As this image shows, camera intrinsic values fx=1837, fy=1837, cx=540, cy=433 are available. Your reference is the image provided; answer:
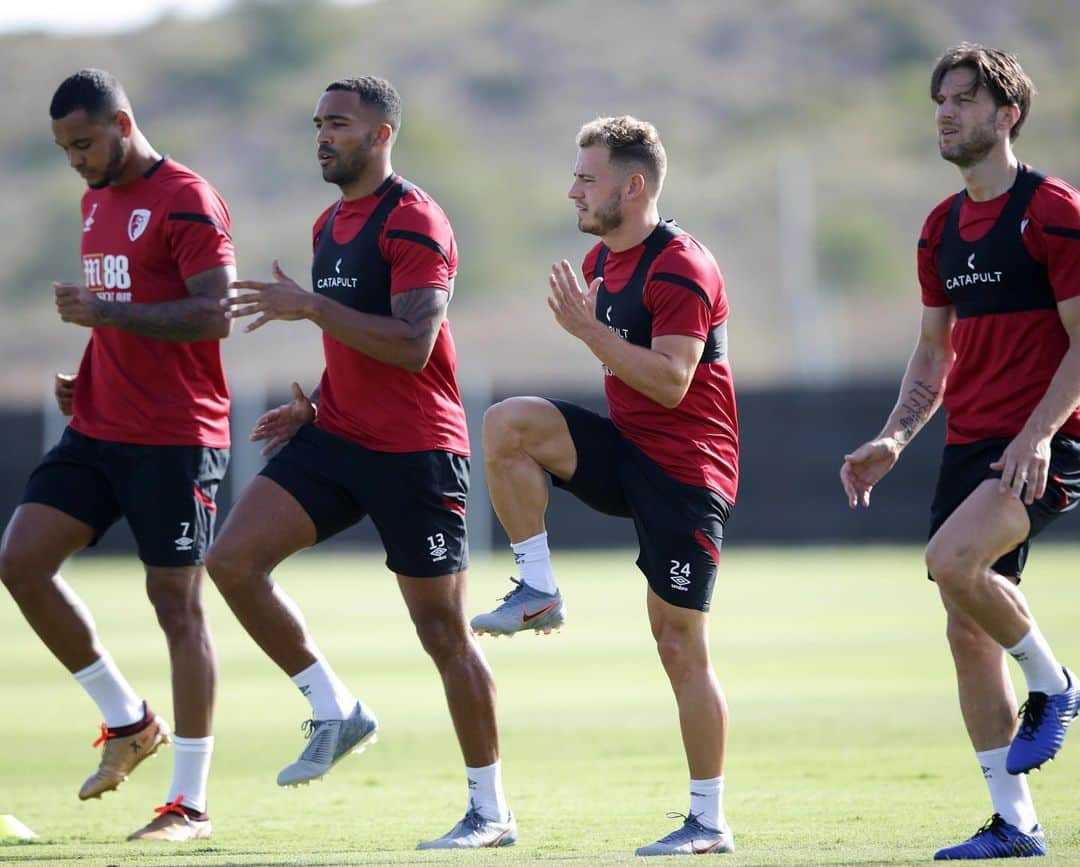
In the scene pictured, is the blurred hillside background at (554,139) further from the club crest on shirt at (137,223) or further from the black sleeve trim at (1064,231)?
the black sleeve trim at (1064,231)

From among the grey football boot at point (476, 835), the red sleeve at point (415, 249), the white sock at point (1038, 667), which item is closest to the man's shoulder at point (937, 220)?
the white sock at point (1038, 667)

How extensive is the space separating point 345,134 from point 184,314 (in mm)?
957

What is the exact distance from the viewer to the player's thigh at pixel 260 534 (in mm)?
6855

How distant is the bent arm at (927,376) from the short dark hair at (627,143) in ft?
3.71

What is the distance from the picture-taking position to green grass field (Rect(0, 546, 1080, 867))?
683 centimetres

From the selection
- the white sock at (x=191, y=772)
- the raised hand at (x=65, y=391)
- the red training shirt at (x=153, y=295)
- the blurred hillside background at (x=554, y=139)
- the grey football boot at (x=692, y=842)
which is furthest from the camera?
the blurred hillside background at (x=554, y=139)

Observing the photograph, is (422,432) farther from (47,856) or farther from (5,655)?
(5,655)

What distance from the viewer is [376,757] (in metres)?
9.55

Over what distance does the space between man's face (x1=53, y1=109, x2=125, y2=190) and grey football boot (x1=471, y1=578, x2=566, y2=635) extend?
2.46m

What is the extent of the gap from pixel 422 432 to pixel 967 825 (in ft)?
8.32

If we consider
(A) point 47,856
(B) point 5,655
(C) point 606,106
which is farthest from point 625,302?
(C) point 606,106

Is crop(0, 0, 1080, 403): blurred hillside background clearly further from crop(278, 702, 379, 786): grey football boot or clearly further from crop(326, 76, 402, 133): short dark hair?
crop(278, 702, 379, 786): grey football boot

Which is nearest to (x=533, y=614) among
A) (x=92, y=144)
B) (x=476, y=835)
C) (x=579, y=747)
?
(x=476, y=835)

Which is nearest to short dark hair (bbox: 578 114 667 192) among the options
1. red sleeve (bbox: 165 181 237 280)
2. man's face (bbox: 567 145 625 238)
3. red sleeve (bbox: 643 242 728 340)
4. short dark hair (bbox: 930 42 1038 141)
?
man's face (bbox: 567 145 625 238)
